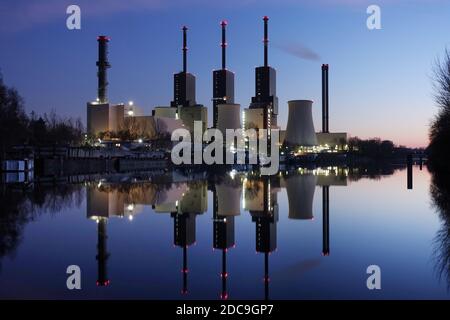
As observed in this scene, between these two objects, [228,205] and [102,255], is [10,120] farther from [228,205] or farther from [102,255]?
[102,255]

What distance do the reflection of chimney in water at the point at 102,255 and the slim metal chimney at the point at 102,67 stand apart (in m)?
56.7

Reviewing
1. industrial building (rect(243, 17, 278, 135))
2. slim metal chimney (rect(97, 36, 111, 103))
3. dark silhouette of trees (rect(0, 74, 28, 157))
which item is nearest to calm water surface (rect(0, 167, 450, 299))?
dark silhouette of trees (rect(0, 74, 28, 157))

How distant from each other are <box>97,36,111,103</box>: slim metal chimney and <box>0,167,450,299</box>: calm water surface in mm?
53848

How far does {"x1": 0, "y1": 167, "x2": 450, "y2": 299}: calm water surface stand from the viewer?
389 centimetres

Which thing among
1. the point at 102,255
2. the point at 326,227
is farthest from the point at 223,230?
the point at 102,255

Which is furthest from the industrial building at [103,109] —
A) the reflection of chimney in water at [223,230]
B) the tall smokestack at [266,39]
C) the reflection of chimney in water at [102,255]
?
the reflection of chimney in water at [102,255]

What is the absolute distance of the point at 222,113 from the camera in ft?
219

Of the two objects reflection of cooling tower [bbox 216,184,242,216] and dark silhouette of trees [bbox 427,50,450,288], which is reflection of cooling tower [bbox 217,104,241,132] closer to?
dark silhouette of trees [bbox 427,50,450,288]

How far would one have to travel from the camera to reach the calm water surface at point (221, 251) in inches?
153

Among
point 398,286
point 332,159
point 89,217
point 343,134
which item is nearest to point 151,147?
point 332,159
